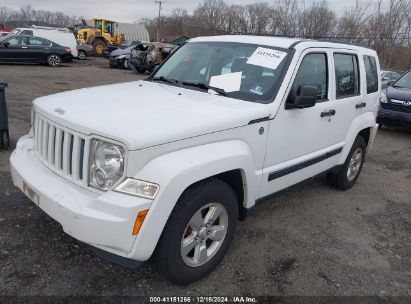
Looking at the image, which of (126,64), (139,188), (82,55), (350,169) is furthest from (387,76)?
(82,55)

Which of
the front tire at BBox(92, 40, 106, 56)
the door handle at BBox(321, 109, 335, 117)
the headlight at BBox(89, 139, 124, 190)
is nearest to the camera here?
the headlight at BBox(89, 139, 124, 190)

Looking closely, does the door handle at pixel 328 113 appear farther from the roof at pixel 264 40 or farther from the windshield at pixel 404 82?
the windshield at pixel 404 82

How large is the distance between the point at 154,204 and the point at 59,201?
686 millimetres

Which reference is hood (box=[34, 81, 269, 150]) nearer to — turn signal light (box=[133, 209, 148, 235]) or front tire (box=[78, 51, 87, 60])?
turn signal light (box=[133, 209, 148, 235])

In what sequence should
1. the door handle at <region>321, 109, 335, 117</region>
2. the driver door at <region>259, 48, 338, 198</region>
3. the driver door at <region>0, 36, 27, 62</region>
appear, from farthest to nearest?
1. the driver door at <region>0, 36, 27, 62</region>
2. the door handle at <region>321, 109, 335, 117</region>
3. the driver door at <region>259, 48, 338, 198</region>

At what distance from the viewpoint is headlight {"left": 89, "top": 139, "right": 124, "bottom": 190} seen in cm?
248

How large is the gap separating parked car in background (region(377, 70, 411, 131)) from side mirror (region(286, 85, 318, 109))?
6.81 meters

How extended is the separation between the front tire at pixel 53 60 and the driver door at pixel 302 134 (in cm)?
1928

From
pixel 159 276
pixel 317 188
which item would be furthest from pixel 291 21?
pixel 159 276

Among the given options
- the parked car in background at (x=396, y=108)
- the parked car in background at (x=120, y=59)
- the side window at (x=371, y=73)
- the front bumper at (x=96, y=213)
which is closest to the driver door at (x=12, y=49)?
the parked car in background at (x=120, y=59)

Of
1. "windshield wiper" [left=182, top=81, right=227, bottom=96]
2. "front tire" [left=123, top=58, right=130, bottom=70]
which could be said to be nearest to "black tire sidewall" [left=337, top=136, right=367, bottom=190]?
"windshield wiper" [left=182, top=81, right=227, bottom=96]

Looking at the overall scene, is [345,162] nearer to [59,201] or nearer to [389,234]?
[389,234]

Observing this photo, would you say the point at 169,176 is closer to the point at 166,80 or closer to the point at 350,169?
the point at 166,80

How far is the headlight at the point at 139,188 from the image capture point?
7.95 feet
